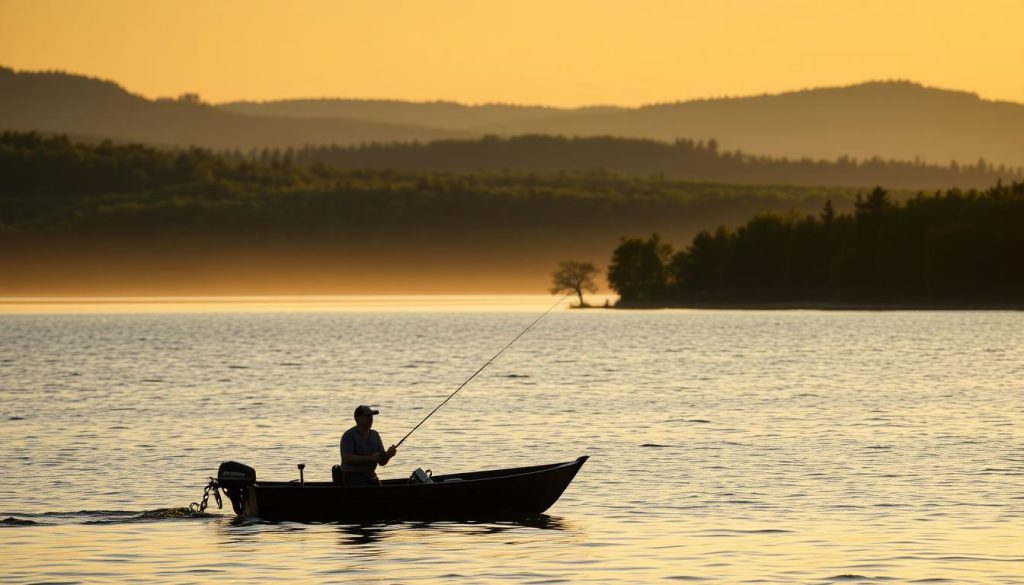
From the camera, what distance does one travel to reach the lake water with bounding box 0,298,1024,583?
28.0m

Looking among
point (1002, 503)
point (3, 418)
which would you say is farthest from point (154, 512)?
point (3, 418)

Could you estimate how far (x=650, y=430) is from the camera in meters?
55.3

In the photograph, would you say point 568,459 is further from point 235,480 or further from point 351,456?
point 351,456

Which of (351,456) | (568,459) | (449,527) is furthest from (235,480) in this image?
(568,459)

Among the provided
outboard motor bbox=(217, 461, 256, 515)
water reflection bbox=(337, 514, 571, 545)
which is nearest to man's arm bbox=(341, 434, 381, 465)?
water reflection bbox=(337, 514, 571, 545)

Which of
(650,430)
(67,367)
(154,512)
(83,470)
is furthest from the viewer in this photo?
(67,367)

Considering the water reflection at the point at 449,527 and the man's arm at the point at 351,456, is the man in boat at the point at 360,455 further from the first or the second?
the water reflection at the point at 449,527

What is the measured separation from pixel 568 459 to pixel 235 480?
1397cm

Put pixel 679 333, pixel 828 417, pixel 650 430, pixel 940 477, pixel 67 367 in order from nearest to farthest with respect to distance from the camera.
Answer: pixel 940 477 → pixel 650 430 → pixel 828 417 → pixel 67 367 → pixel 679 333

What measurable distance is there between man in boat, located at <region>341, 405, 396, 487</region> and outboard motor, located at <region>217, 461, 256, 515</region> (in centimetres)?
237

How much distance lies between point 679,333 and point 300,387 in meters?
106

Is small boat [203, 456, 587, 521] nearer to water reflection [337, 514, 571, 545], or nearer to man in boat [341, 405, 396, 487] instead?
water reflection [337, 514, 571, 545]

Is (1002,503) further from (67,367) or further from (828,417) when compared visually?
(67,367)

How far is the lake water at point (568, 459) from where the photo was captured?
28016 millimetres
